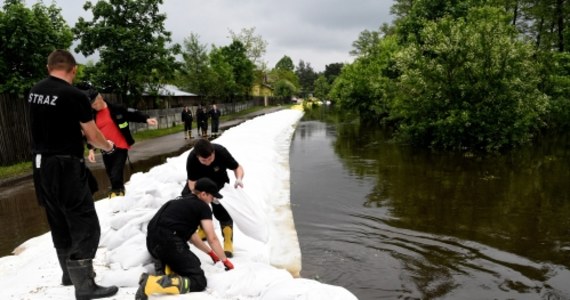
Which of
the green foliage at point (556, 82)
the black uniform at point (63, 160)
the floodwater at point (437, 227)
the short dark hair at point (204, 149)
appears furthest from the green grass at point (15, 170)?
the green foliage at point (556, 82)

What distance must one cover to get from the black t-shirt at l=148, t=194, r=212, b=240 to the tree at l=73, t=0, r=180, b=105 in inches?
680

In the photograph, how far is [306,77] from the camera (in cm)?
13775

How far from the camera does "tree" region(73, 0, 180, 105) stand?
1928 cm

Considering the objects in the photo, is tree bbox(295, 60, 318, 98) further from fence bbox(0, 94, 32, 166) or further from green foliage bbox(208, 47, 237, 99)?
fence bbox(0, 94, 32, 166)

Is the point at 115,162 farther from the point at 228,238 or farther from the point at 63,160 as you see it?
the point at 63,160

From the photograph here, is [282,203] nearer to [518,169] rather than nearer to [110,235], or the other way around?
[110,235]

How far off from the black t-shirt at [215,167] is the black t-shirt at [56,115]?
4.24ft

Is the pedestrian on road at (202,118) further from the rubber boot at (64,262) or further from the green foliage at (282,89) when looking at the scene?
the green foliage at (282,89)

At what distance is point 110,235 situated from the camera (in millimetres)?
4477

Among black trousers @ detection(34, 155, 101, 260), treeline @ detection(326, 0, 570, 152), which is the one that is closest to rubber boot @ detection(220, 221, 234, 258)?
black trousers @ detection(34, 155, 101, 260)

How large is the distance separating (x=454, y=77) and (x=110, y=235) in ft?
38.6

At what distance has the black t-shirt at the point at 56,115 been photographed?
2.96 m

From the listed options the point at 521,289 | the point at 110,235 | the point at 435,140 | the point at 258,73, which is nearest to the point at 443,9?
the point at 435,140

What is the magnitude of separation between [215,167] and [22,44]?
11532 millimetres
